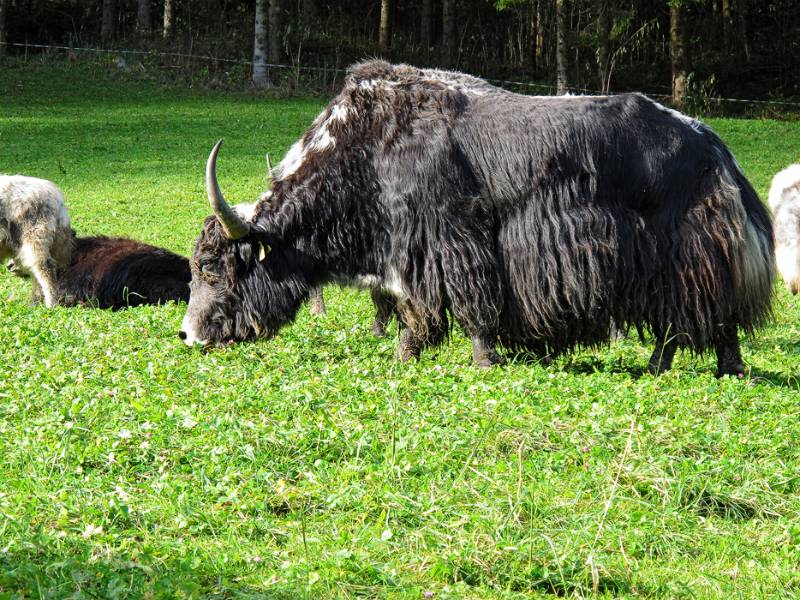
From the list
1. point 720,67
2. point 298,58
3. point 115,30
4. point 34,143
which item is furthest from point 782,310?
point 115,30

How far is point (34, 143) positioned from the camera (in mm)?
23141

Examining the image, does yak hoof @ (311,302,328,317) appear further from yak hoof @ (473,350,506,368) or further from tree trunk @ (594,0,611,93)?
tree trunk @ (594,0,611,93)

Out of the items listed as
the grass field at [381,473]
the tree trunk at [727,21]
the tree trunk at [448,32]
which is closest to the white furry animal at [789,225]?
the grass field at [381,473]

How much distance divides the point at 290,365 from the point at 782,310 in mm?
5920

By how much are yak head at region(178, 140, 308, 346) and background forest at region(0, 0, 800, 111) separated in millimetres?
23160

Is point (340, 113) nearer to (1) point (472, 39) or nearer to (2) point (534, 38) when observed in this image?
(2) point (534, 38)

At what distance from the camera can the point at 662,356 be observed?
24.2 feet

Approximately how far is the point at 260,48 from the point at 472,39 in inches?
482

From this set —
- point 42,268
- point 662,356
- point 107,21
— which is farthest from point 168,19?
point 662,356

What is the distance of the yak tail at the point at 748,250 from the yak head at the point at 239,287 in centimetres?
291

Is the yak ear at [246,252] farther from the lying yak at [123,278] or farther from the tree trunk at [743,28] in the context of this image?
the tree trunk at [743,28]

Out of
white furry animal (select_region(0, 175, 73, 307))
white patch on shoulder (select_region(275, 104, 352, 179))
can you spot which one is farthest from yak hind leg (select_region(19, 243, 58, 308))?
white patch on shoulder (select_region(275, 104, 352, 179))

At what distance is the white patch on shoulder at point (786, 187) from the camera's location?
38.4 feet

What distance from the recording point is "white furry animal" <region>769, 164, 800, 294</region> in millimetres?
11648
